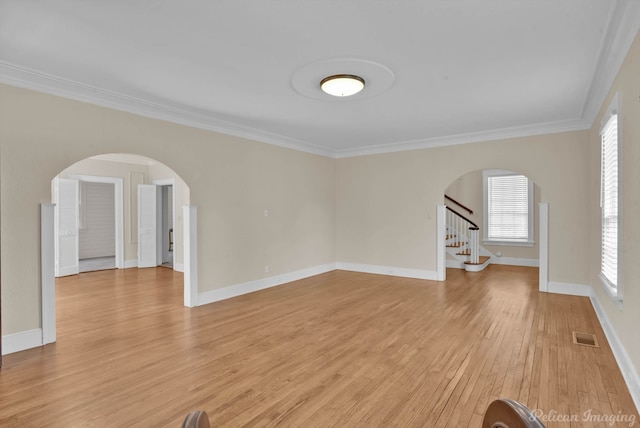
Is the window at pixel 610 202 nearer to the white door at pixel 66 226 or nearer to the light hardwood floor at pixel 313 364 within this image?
the light hardwood floor at pixel 313 364

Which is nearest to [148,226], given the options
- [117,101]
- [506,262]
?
[117,101]

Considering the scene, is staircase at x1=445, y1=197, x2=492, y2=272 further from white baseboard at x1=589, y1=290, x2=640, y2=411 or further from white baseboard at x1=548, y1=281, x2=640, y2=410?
white baseboard at x1=589, y1=290, x2=640, y2=411

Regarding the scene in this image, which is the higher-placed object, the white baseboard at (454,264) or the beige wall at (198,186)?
the beige wall at (198,186)

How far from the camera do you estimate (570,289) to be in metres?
5.48

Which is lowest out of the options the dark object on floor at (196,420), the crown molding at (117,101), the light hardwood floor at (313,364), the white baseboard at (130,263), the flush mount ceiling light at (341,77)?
the light hardwood floor at (313,364)

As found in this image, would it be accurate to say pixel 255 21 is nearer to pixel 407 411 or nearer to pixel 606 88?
pixel 407 411

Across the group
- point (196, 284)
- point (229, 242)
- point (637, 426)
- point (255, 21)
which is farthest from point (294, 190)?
point (637, 426)

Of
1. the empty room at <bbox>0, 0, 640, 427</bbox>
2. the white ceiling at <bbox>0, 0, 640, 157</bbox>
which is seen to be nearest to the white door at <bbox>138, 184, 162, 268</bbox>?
the empty room at <bbox>0, 0, 640, 427</bbox>

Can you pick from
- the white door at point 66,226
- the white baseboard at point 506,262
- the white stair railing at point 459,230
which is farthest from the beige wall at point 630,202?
the white door at point 66,226

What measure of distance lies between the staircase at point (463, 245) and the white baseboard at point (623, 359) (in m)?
3.73

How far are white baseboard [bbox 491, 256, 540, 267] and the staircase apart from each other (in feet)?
0.60

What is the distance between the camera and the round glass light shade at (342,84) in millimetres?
3438

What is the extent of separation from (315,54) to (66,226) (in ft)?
23.6

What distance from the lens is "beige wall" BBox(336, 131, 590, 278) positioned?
5430 millimetres
